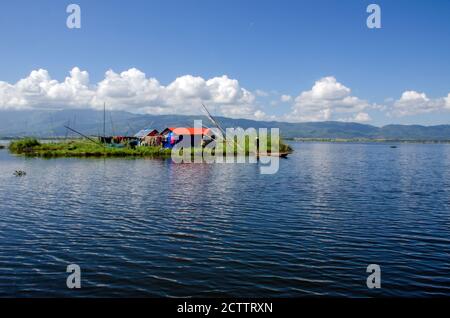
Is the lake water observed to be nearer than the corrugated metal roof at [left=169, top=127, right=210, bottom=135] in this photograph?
Yes

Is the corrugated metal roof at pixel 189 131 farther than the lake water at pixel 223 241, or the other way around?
the corrugated metal roof at pixel 189 131

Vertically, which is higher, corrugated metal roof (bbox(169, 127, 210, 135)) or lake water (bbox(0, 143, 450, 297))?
corrugated metal roof (bbox(169, 127, 210, 135))

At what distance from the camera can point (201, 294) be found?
1584 centimetres

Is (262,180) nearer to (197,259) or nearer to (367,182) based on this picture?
(367,182)

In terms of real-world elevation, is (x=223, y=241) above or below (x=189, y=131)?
below

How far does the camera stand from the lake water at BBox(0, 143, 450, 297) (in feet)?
55.2

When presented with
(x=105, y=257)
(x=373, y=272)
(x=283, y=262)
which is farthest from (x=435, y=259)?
(x=105, y=257)

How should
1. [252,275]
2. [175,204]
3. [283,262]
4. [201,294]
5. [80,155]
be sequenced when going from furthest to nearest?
[80,155] → [175,204] → [283,262] → [252,275] → [201,294]

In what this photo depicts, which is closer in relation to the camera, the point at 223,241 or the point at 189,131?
the point at 223,241

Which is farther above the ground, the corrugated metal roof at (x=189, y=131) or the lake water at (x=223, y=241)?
the corrugated metal roof at (x=189, y=131)

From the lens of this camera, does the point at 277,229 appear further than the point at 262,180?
No

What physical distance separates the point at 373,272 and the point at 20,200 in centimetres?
3008

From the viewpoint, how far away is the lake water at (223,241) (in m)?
16.8

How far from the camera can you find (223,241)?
22969 mm
